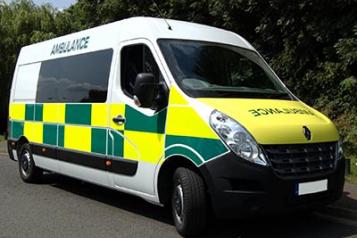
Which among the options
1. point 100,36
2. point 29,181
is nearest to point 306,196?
point 100,36

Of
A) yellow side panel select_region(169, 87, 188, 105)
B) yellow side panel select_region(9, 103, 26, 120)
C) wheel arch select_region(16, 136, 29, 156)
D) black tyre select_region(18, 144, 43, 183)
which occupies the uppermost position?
yellow side panel select_region(169, 87, 188, 105)

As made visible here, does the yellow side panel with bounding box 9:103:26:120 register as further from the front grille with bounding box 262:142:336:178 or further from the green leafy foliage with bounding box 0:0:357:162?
the front grille with bounding box 262:142:336:178

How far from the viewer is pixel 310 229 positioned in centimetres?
631

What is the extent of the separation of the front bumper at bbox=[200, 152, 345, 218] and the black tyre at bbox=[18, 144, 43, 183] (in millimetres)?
4938

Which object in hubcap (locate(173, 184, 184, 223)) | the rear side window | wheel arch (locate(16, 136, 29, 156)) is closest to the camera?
hubcap (locate(173, 184, 184, 223))

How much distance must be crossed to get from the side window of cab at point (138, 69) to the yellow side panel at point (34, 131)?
9.04 ft

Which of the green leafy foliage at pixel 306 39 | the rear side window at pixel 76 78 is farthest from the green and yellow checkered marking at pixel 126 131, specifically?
the green leafy foliage at pixel 306 39

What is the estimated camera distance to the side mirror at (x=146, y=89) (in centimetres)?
604

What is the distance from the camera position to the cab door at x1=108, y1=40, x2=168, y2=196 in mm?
6273

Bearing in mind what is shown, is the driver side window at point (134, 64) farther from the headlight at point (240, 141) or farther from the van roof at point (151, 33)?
the headlight at point (240, 141)

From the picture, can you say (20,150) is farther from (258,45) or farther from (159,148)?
(258,45)

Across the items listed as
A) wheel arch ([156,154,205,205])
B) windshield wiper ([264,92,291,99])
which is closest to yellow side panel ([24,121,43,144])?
wheel arch ([156,154,205,205])

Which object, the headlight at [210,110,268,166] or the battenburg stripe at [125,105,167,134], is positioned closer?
the headlight at [210,110,268,166]

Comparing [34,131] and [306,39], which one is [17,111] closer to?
[34,131]
